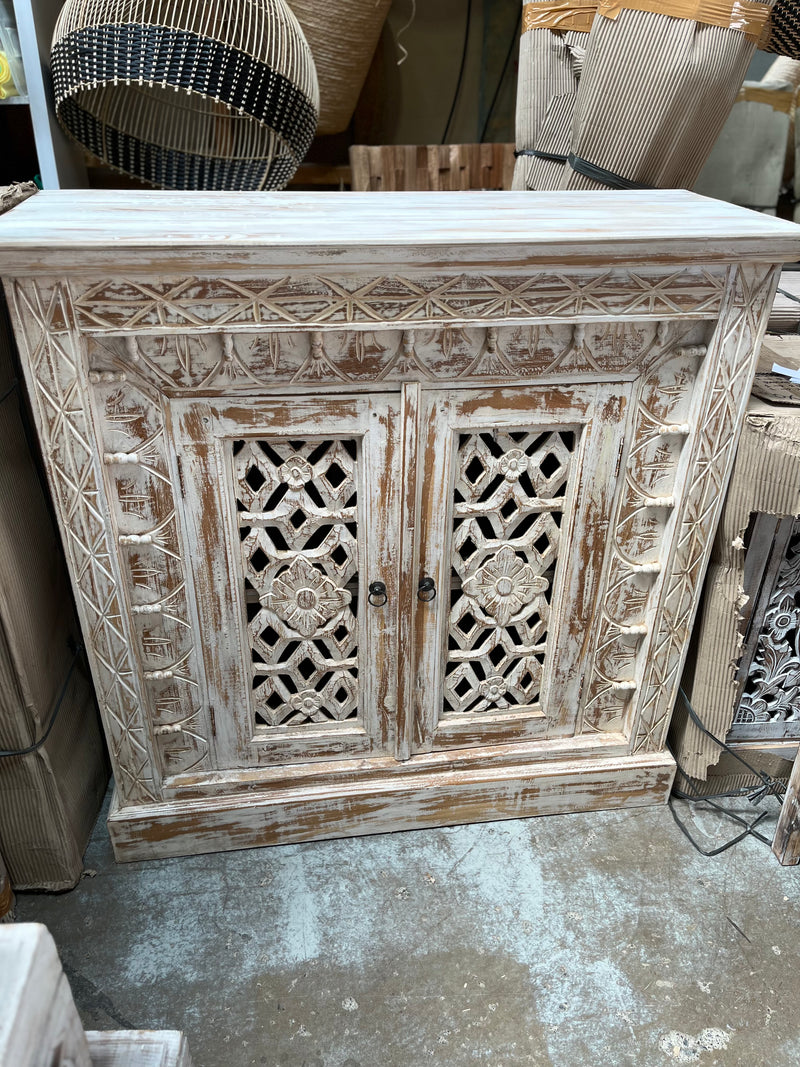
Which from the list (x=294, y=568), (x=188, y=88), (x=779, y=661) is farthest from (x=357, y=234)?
(x=779, y=661)

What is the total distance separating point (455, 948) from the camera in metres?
1.50

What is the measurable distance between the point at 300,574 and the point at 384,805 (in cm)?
58

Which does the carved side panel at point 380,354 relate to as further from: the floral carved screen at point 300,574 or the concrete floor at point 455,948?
the concrete floor at point 455,948

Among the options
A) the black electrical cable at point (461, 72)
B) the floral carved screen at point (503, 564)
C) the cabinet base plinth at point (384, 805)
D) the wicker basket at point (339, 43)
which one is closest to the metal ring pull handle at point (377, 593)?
the floral carved screen at point (503, 564)

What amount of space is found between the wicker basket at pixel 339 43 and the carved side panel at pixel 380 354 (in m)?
1.65

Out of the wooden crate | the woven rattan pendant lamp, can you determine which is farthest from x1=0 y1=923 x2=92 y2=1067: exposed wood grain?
the wooden crate

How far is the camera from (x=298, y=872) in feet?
5.42

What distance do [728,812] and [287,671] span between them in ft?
3.48

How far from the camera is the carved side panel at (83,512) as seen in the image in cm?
118

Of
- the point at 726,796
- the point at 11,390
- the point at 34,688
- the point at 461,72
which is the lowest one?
the point at 726,796

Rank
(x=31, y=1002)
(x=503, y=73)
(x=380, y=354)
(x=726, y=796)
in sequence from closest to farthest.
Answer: (x=31, y=1002) → (x=380, y=354) → (x=726, y=796) → (x=503, y=73)

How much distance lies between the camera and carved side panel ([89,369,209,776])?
1286 mm

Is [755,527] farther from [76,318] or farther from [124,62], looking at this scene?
[124,62]

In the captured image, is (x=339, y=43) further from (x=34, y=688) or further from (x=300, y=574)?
(x=34, y=688)
